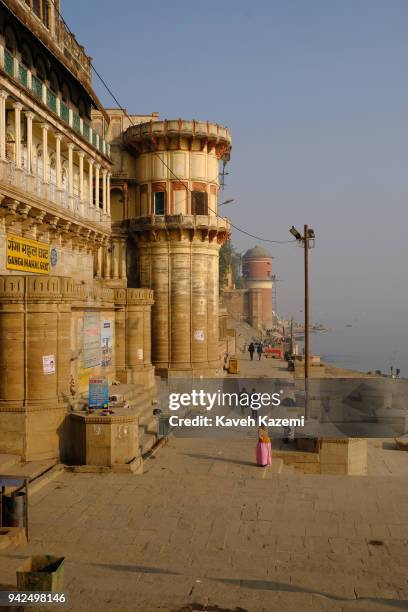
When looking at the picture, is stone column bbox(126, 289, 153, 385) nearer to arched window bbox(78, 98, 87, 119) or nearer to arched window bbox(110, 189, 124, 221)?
arched window bbox(78, 98, 87, 119)

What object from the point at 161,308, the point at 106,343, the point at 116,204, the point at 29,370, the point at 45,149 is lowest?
the point at 29,370

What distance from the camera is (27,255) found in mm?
22703

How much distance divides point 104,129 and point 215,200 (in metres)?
8.47

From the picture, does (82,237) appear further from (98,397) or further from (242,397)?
(98,397)

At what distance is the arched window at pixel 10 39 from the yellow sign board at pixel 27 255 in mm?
7289

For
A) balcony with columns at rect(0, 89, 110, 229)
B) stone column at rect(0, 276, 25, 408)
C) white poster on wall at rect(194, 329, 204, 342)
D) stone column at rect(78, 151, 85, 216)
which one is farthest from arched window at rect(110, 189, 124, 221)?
stone column at rect(0, 276, 25, 408)

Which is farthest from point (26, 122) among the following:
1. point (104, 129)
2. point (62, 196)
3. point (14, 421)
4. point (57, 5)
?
point (104, 129)

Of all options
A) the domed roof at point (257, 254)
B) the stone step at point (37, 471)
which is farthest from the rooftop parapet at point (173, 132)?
the domed roof at point (257, 254)

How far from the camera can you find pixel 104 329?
2708 cm

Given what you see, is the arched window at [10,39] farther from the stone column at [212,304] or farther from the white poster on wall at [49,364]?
the stone column at [212,304]

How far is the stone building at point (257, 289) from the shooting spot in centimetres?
12169

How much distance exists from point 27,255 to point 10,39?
820cm

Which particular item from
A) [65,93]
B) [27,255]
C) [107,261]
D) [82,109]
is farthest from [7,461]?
[107,261]

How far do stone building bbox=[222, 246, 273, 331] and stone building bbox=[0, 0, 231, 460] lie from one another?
69498 millimetres
